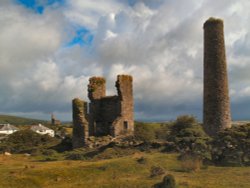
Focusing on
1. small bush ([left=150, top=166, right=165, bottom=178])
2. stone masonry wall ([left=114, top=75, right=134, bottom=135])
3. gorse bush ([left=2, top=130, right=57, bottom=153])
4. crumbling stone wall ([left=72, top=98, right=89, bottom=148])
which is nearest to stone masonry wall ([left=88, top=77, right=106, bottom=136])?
stone masonry wall ([left=114, top=75, right=134, bottom=135])

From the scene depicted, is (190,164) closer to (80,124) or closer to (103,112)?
(80,124)

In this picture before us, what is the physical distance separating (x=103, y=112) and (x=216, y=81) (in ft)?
41.7

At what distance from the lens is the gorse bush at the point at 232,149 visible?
27.2 meters

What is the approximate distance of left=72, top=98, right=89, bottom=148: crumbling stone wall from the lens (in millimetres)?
32094

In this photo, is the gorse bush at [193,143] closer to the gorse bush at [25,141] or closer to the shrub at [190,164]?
the shrub at [190,164]

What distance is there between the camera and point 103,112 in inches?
1499

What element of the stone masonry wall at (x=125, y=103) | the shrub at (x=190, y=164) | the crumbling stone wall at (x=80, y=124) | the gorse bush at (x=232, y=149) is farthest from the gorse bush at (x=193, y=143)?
the crumbling stone wall at (x=80, y=124)

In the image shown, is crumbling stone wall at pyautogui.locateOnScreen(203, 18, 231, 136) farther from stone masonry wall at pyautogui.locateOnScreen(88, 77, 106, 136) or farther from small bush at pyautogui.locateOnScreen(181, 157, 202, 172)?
stone masonry wall at pyautogui.locateOnScreen(88, 77, 106, 136)

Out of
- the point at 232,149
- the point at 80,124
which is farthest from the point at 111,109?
the point at 232,149

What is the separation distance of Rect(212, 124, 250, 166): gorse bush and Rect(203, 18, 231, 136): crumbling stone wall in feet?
15.4

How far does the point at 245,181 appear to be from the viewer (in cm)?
1919

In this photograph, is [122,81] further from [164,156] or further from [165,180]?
[165,180]

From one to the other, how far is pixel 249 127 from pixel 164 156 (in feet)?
25.8

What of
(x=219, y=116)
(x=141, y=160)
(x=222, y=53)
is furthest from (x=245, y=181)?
(x=222, y=53)
